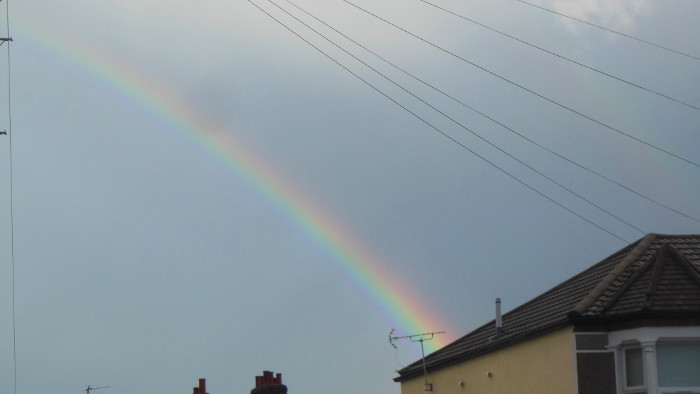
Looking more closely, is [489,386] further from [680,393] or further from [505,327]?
[680,393]

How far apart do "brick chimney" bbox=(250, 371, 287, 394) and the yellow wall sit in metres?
5.67

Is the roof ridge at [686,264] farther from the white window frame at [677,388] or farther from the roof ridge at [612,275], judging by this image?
the white window frame at [677,388]

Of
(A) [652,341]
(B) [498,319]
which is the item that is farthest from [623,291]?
(B) [498,319]

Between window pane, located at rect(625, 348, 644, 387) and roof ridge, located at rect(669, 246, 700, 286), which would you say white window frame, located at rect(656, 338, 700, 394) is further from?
roof ridge, located at rect(669, 246, 700, 286)

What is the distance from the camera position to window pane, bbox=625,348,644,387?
70.7ft

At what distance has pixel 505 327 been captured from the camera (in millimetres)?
28203

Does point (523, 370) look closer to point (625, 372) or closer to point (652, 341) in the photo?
point (625, 372)

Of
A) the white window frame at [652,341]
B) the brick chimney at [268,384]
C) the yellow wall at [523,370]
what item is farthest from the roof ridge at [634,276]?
the brick chimney at [268,384]

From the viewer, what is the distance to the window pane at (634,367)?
21.6m

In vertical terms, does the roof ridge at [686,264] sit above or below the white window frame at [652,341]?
above

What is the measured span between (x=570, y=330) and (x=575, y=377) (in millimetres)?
987

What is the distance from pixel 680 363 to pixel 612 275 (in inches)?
106

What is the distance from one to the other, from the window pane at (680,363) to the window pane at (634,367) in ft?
1.28

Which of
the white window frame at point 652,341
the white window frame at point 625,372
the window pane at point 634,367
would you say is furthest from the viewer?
the window pane at point 634,367
